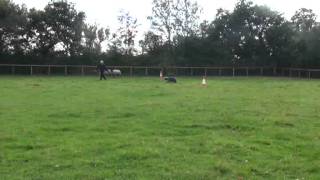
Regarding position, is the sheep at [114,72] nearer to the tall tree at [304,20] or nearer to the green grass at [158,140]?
the tall tree at [304,20]

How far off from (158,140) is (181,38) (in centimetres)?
5414

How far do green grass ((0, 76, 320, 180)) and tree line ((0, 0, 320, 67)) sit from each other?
39789 millimetres

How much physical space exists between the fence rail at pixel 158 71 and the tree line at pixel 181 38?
3.35 ft

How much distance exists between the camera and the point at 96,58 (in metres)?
62.9

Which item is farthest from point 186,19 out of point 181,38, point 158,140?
point 158,140

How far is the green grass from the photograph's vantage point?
9.98 m

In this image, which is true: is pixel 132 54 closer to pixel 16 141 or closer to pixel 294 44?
pixel 294 44

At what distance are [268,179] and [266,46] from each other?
5784cm

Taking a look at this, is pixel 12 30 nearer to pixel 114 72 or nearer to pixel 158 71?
pixel 114 72

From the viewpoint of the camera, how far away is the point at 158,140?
1297cm

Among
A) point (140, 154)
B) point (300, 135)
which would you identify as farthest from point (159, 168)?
point (300, 135)

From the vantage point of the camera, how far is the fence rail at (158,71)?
57750 mm

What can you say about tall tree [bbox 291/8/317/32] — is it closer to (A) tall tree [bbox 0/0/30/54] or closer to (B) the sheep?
(B) the sheep

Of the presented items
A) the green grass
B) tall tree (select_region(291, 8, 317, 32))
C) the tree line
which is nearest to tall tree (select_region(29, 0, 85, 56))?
the tree line
